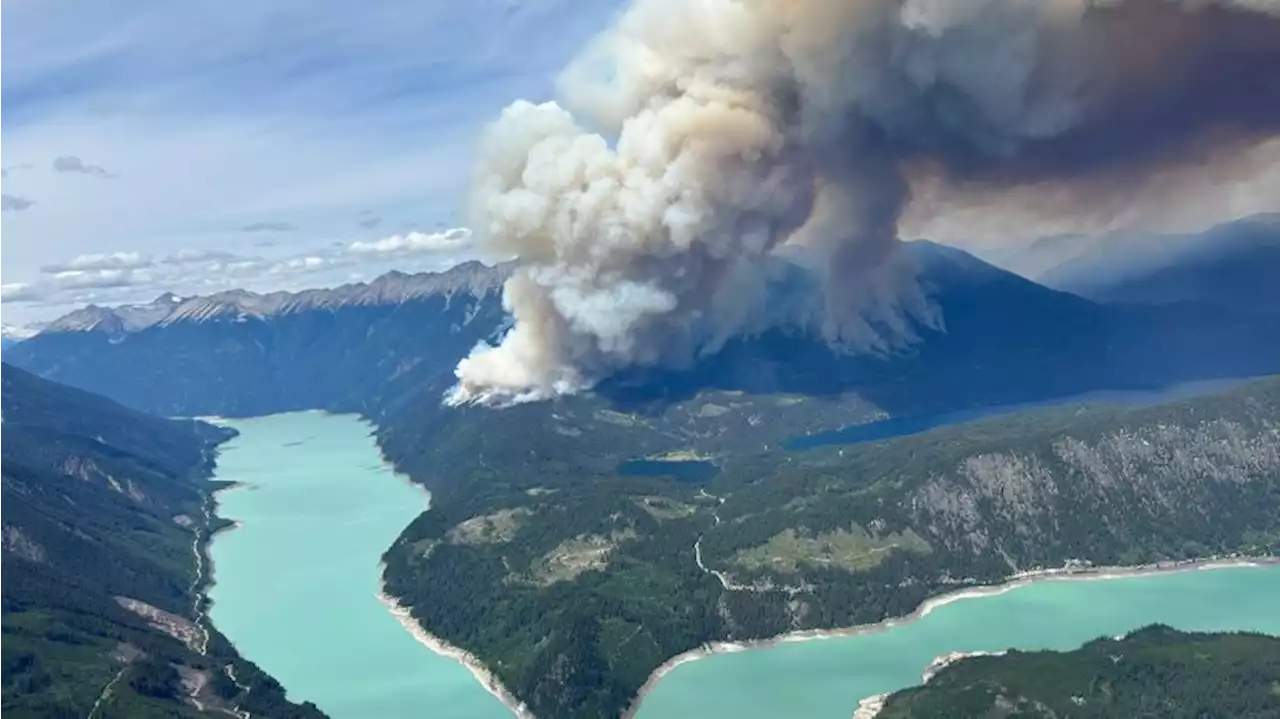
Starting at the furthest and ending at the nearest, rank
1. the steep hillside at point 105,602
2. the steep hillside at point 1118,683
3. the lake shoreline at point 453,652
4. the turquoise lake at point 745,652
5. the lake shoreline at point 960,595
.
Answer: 1. the lake shoreline at point 960,595
2. the lake shoreline at point 453,652
3. the turquoise lake at point 745,652
4. the steep hillside at point 105,602
5. the steep hillside at point 1118,683

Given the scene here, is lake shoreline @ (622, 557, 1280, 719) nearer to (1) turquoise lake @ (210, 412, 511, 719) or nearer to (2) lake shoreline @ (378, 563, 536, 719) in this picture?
(2) lake shoreline @ (378, 563, 536, 719)

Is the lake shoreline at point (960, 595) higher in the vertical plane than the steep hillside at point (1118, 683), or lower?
higher

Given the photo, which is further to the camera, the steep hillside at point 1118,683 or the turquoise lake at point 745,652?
the turquoise lake at point 745,652

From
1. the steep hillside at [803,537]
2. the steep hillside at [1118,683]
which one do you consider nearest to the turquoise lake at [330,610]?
the steep hillside at [803,537]

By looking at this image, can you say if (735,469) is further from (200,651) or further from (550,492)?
(200,651)

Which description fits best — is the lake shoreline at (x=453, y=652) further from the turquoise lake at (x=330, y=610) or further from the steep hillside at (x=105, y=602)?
the steep hillside at (x=105, y=602)

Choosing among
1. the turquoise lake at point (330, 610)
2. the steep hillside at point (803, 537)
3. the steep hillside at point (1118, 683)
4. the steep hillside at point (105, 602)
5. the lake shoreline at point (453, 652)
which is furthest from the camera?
the steep hillside at point (803, 537)
